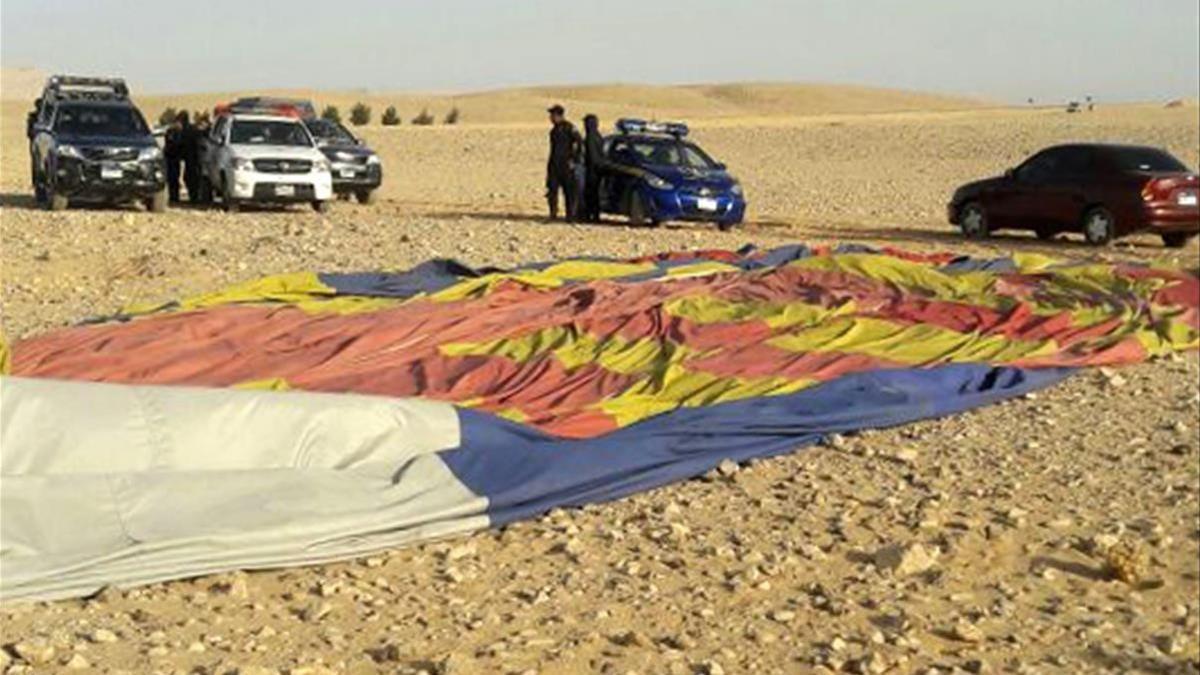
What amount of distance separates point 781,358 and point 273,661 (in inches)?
191

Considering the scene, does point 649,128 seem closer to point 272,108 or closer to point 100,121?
point 272,108

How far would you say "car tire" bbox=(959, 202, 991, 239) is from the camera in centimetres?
2148

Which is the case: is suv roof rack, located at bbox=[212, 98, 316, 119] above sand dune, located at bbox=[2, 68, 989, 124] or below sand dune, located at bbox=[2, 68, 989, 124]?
above

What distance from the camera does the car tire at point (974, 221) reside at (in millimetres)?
21484

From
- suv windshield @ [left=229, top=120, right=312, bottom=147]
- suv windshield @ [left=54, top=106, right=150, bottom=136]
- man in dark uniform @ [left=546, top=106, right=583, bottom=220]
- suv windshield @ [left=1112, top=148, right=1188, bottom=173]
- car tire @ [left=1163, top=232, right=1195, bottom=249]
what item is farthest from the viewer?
suv windshield @ [left=229, top=120, right=312, bottom=147]

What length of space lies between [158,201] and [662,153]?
24.9 ft

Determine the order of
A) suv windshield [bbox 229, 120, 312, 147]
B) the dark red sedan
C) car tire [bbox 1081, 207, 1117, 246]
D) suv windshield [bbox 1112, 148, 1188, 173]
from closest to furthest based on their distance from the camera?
the dark red sedan → car tire [bbox 1081, 207, 1117, 246] → suv windshield [bbox 1112, 148, 1188, 173] → suv windshield [bbox 229, 120, 312, 147]

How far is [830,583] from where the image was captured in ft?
20.4

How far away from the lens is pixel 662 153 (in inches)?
878

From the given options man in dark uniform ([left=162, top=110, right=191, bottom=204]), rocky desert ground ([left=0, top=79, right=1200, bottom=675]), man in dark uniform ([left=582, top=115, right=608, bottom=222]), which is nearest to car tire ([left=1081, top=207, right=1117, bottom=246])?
man in dark uniform ([left=582, top=115, right=608, bottom=222])

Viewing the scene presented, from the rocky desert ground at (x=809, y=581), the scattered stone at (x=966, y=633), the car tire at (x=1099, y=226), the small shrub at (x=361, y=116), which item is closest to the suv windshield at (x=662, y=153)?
the car tire at (x=1099, y=226)

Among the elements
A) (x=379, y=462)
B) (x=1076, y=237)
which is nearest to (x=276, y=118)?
(x=1076, y=237)

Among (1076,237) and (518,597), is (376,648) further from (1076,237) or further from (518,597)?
(1076,237)

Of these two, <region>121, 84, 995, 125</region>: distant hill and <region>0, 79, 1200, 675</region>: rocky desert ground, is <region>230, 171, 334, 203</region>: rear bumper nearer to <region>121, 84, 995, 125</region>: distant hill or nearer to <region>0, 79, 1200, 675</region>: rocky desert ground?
<region>0, 79, 1200, 675</region>: rocky desert ground
